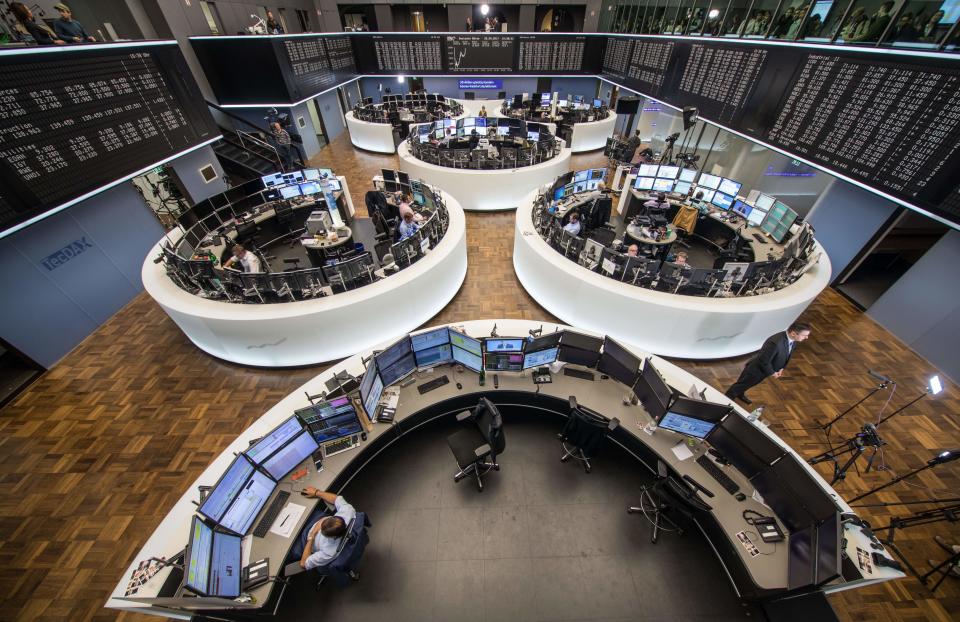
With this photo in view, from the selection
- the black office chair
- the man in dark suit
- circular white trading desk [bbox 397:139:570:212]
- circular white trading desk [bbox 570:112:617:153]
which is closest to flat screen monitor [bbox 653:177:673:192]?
circular white trading desk [bbox 397:139:570:212]

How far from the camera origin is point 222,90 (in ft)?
32.9

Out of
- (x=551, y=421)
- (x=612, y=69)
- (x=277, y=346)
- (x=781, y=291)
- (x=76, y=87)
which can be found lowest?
(x=551, y=421)

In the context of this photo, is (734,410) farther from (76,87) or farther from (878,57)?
(76,87)

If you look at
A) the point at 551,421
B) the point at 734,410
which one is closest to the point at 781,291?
the point at 734,410

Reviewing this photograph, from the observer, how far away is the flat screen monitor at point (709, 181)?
7.29 metres

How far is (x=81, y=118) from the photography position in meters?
5.09

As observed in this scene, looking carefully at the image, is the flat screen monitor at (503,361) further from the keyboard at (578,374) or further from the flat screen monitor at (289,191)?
the flat screen monitor at (289,191)

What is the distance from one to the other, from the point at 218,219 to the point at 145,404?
402 cm

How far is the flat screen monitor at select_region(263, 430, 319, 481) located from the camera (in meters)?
2.98

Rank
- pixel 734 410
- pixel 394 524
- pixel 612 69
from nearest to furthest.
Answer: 1. pixel 734 410
2. pixel 394 524
3. pixel 612 69

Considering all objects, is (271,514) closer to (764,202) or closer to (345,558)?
(345,558)

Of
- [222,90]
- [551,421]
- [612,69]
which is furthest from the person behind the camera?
[612,69]

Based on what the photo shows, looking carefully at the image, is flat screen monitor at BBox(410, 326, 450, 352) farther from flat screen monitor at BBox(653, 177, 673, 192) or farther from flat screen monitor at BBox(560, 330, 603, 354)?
flat screen monitor at BBox(653, 177, 673, 192)

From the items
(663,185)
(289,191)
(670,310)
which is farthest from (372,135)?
(670,310)
